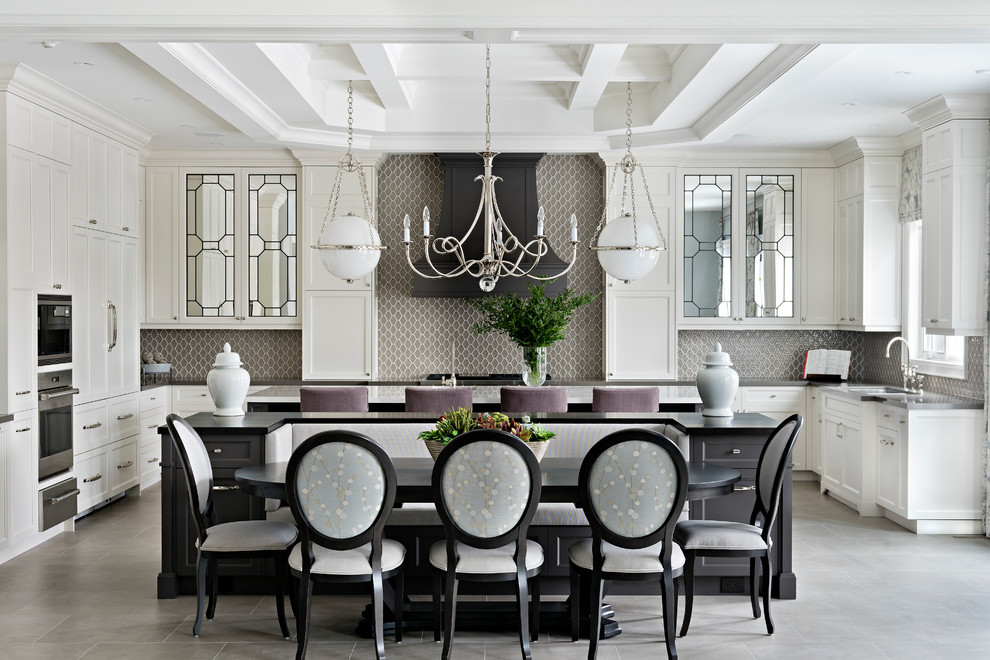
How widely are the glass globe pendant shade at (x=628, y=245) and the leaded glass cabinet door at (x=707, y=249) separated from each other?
3190 mm

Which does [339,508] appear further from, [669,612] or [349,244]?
[349,244]

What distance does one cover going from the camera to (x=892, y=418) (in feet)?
18.7

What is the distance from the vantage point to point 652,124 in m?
6.49

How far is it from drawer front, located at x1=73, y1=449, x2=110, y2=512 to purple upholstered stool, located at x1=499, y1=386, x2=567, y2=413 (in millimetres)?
2877

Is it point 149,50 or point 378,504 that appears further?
point 149,50

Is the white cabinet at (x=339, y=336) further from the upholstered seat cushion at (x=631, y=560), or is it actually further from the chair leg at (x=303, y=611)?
the upholstered seat cushion at (x=631, y=560)

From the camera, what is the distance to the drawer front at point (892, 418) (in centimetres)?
553

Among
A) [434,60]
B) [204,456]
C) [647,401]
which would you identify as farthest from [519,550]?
[434,60]

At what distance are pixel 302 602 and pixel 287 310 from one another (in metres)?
4.38

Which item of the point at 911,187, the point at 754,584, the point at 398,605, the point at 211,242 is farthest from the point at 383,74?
the point at 911,187

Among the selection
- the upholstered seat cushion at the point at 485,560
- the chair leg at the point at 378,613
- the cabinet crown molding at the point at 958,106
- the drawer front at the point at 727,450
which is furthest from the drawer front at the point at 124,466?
the cabinet crown molding at the point at 958,106

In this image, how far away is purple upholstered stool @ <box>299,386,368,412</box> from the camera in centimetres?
540

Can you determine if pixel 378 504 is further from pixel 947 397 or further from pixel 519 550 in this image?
pixel 947 397

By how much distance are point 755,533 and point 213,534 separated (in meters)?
2.32
